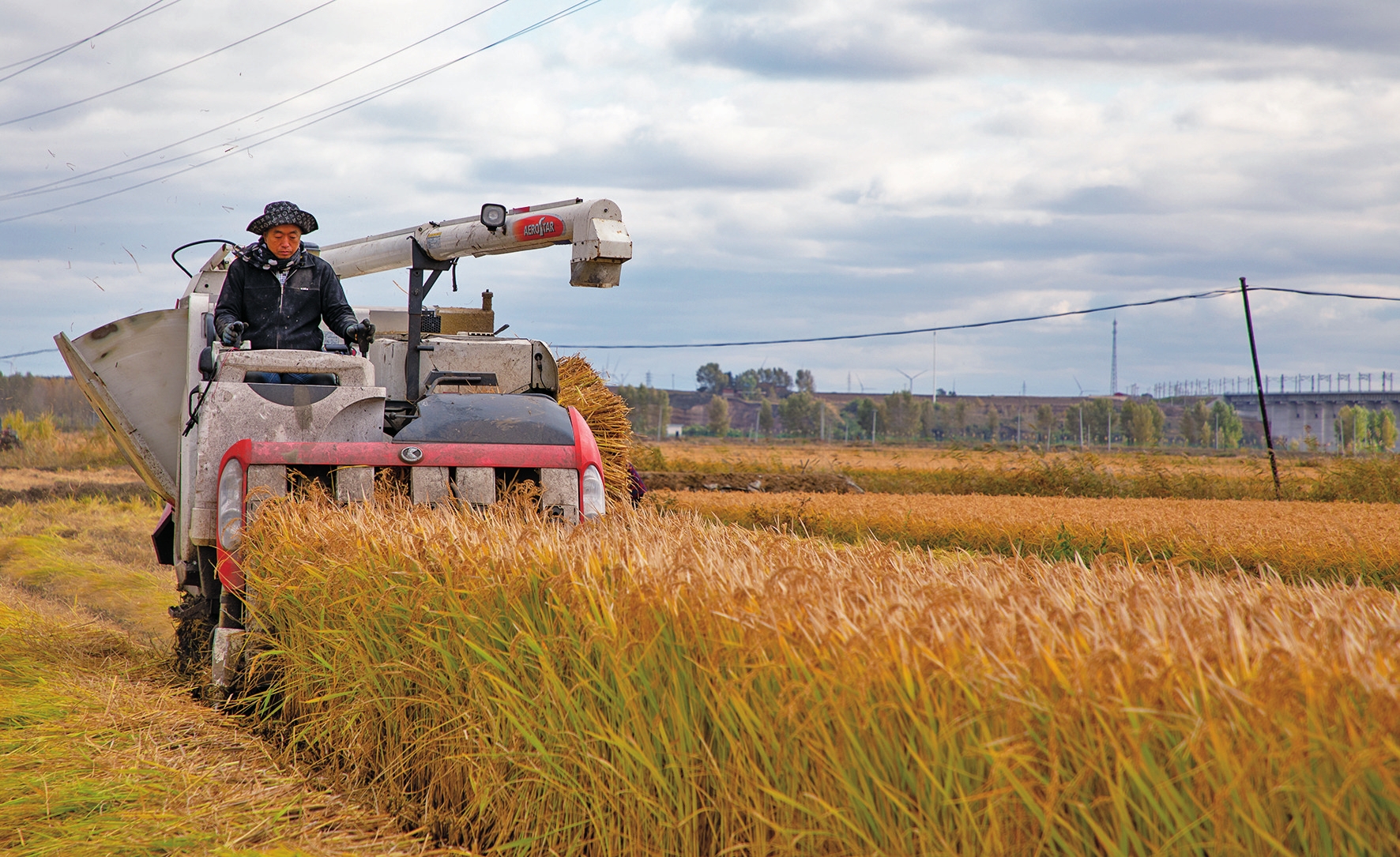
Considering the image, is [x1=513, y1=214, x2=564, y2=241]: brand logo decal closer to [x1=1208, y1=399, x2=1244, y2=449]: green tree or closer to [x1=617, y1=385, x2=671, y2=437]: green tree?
[x1=617, y1=385, x2=671, y2=437]: green tree

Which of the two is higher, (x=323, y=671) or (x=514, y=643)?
(x=514, y=643)

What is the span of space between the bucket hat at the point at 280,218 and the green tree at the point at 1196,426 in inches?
4800

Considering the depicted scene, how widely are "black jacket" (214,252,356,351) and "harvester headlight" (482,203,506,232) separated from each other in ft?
6.58

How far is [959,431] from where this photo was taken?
135 m

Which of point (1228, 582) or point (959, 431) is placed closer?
point (1228, 582)

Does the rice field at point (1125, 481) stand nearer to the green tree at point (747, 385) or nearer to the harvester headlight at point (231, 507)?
the harvester headlight at point (231, 507)

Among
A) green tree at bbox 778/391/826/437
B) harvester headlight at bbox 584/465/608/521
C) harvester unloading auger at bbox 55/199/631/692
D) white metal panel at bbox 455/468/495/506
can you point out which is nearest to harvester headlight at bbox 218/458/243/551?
harvester unloading auger at bbox 55/199/631/692

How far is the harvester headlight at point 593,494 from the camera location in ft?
21.6

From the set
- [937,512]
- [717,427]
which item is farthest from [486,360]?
[717,427]

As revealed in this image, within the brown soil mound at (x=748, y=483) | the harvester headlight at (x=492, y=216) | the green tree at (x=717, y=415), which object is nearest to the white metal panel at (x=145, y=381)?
the harvester headlight at (x=492, y=216)

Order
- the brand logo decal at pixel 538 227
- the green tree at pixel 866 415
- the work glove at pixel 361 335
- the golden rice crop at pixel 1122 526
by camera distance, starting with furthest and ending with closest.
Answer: the green tree at pixel 866 415
the golden rice crop at pixel 1122 526
the brand logo decal at pixel 538 227
the work glove at pixel 361 335

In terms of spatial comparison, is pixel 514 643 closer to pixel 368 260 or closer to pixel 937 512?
pixel 368 260

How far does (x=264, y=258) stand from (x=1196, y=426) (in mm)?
130526

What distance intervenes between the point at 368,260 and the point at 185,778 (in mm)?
7244
